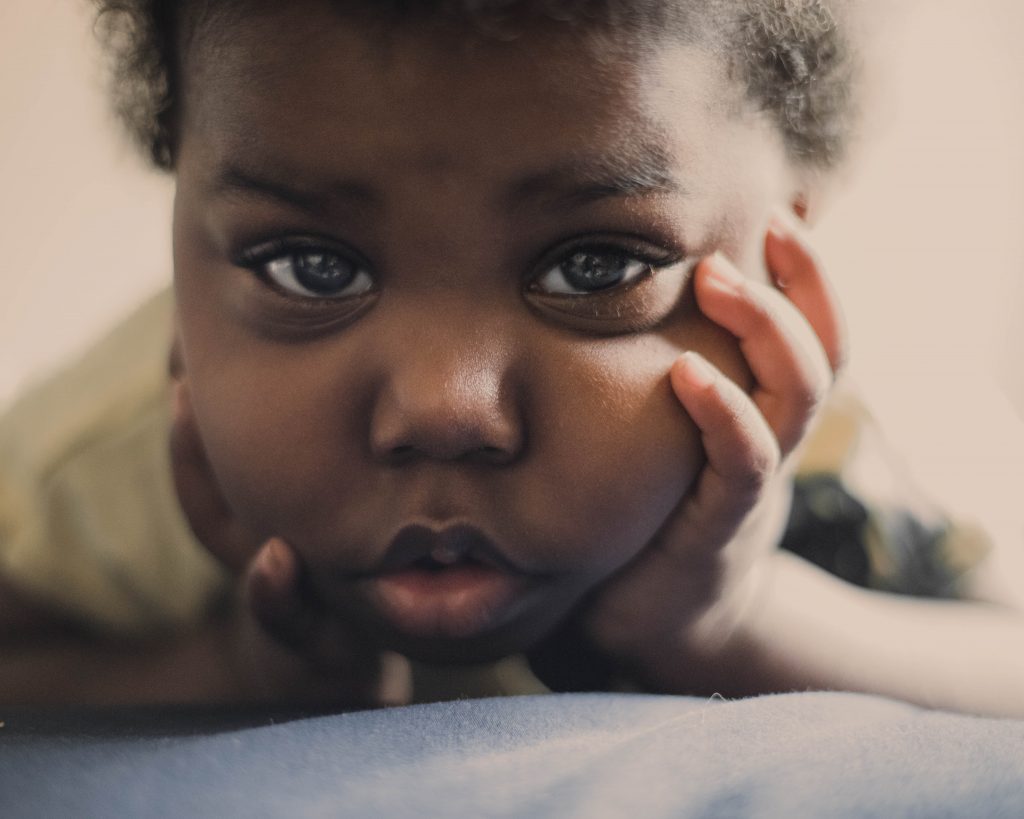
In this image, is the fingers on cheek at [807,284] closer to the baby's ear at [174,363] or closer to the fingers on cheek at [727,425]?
the fingers on cheek at [727,425]

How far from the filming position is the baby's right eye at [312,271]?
0.42 metres

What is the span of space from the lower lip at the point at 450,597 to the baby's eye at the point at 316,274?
4.7 inches

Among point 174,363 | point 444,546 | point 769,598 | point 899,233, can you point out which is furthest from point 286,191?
point 899,233

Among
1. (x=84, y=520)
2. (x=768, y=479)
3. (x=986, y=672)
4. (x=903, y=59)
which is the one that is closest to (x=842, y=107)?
(x=903, y=59)

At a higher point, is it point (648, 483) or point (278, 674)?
point (648, 483)

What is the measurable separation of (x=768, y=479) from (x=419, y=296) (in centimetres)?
19

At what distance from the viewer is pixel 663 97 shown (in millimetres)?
403

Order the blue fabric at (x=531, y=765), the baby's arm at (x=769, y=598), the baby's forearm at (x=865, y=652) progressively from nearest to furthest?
1. the blue fabric at (x=531, y=765)
2. the baby's arm at (x=769, y=598)
3. the baby's forearm at (x=865, y=652)

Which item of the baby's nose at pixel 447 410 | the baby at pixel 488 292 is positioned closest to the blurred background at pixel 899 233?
the baby at pixel 488 292

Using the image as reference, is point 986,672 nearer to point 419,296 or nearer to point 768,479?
point 768,479

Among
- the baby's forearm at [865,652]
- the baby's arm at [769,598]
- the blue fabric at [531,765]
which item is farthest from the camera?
the baby's forearm at [865,652]

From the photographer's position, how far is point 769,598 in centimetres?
60

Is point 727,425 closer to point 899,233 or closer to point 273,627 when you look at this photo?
point 273,627

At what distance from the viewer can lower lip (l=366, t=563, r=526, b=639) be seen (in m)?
0.44
